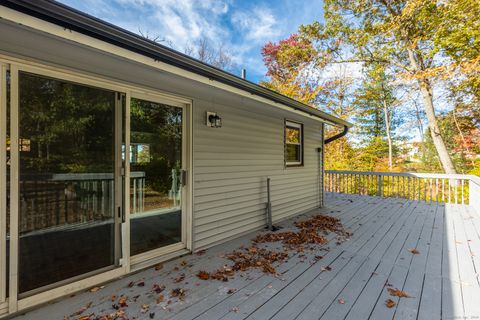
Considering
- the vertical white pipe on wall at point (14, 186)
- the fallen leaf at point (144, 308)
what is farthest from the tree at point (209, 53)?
the fallen leaf at point (144, 308)

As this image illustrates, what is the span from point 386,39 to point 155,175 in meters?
11.3

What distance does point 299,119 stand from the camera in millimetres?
5766

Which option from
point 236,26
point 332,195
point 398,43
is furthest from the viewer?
point 236,26

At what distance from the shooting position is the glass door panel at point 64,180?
A: 2.09 meters

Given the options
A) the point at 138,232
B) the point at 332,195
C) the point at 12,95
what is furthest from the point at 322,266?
the point at 332,195

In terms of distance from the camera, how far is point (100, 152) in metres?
2.50

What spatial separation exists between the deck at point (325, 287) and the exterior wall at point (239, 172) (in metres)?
0.45

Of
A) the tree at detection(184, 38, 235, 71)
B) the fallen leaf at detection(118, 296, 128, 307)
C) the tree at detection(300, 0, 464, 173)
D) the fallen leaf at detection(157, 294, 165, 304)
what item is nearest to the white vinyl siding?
the fallen leaf at detection(157, 294, 165, 304)

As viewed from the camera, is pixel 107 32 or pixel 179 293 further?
pixel 179 293

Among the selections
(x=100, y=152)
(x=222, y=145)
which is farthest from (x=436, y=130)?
(x=100, y=152)

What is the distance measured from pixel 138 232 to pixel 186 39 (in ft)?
39.6

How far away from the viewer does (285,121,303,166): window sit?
559cm

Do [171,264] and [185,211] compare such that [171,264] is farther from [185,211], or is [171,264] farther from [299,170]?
[299,170]

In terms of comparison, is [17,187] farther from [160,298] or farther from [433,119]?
[433,119]
